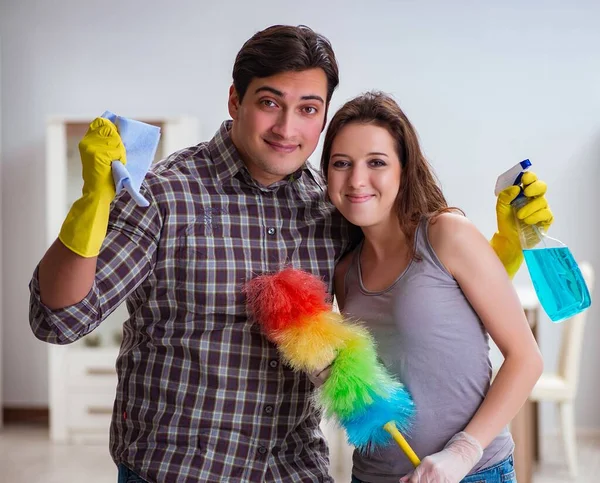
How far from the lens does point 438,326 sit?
171 cm

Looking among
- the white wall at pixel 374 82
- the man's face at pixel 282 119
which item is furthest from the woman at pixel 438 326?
the white wall at pixel 374 82

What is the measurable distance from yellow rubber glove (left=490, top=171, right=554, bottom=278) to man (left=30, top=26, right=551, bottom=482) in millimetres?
16

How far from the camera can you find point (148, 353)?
5.82 feet

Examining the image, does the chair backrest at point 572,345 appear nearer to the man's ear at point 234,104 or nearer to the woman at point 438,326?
the woman at point 438,326

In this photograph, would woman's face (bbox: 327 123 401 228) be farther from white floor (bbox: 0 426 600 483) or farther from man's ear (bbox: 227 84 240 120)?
white floor (bbox: 0 426 600 483)

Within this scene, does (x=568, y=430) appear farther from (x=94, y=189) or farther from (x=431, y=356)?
(x=94, y=189)

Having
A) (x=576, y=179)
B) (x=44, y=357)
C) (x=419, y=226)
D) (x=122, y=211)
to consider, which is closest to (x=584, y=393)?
(x=576, y=179)

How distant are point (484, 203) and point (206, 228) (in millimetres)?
3726

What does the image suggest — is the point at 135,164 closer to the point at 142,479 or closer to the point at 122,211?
the point at 122,211

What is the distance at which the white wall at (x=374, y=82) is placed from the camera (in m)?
5.16

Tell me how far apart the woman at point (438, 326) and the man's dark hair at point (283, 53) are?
7.3 inches

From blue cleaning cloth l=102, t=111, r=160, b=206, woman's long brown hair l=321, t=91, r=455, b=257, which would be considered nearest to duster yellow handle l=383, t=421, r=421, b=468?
woman's long brown hair l=321, t=91, r=455, b=257

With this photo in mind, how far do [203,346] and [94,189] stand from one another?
0.46 metres

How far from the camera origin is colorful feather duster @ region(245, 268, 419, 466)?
5.36 feet
